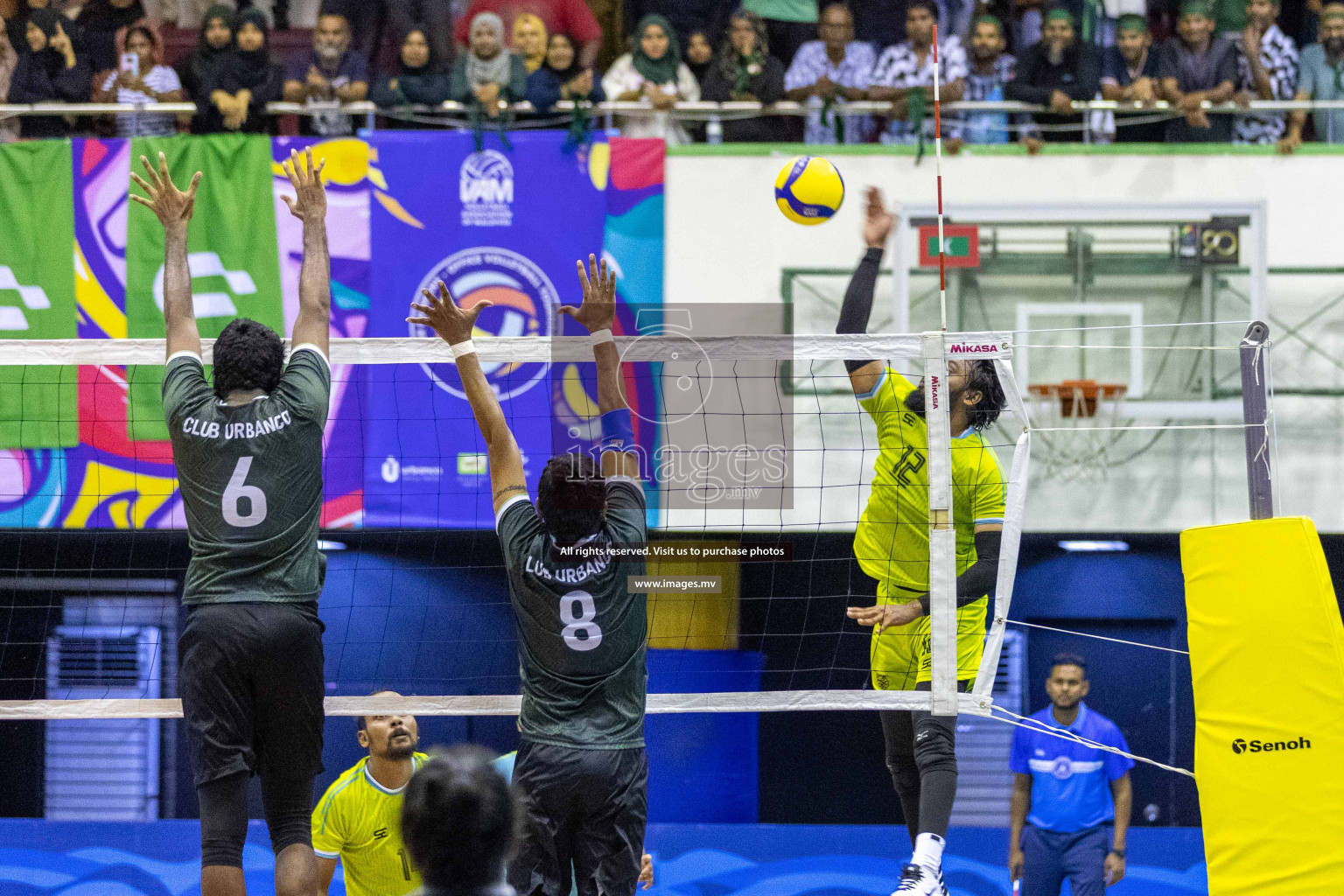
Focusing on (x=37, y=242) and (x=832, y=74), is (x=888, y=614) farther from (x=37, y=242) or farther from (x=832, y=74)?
(x=37, y=242)

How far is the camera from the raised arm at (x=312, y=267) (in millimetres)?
4969

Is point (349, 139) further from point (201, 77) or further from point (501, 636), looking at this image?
point (501, 636)

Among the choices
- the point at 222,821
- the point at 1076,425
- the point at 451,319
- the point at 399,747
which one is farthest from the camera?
the point at 1076,425

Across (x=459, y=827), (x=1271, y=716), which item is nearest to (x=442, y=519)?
(x=1271, y=716)

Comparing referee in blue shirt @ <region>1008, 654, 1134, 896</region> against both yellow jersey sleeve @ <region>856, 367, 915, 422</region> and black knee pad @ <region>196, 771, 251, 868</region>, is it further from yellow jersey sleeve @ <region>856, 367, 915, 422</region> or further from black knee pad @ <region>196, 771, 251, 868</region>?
black knee pad @ <region>196, 771, 251, 868</region>

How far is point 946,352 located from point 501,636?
661 cm

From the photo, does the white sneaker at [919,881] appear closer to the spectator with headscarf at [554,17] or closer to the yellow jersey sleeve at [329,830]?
the yellow jersey sleeve at [329,830]

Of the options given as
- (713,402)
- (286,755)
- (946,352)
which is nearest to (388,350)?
(286,755)

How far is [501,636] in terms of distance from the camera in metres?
11.6

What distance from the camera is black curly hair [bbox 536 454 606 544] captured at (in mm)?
4691

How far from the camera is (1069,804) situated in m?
8.33

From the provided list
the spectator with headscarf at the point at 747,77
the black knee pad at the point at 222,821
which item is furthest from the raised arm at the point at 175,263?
the spectator with headscarf at the point at 747,77

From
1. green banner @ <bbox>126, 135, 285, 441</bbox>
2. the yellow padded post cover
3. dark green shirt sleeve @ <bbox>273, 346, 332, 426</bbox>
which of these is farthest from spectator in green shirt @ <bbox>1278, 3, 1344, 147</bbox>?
dark green shirt sleeve @ <bbox>273, 346, 332, 426</bbox>

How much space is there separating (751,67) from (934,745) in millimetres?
7461
